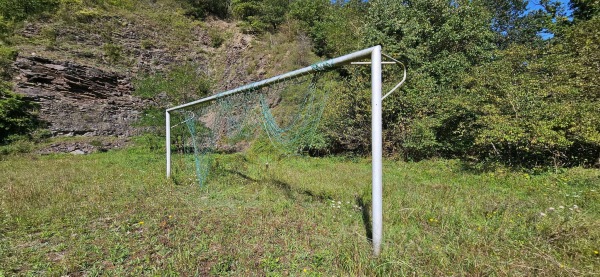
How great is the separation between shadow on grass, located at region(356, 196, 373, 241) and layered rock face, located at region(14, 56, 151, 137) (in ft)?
41.6

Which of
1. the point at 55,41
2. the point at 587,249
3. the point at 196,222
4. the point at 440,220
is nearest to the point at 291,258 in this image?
the point at 196,222

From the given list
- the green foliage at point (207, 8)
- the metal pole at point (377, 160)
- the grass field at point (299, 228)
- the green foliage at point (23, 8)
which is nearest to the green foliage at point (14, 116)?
the green foliage at point (23, 8)

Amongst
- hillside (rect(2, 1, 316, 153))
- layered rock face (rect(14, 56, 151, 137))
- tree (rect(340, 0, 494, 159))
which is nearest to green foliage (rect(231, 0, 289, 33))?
hillside (rect(2, 1, 316, 153))

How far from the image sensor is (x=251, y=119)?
6.38 metres

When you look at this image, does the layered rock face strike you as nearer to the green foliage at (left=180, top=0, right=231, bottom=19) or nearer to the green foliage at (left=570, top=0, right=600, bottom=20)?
the green foliage at (left=180, top=0, right=231, bottom=19)

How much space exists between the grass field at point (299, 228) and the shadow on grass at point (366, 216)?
0.02 meters

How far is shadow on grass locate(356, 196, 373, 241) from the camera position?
281cm

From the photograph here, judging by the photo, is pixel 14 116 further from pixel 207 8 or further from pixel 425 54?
pixel 425 54

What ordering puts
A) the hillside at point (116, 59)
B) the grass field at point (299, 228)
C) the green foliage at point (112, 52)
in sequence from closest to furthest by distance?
the grass field at point (299, 228) → the hillside at point (116, 59) → the green foliage at point (112, 52)

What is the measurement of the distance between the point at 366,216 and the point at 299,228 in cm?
90

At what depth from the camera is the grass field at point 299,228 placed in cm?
215

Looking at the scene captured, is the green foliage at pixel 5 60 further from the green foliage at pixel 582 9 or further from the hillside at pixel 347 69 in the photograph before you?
the green foliage at pixel 582 9

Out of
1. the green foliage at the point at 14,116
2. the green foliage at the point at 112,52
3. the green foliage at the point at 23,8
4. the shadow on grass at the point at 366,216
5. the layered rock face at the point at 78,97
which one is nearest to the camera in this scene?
the shadow on grass at the point at 366,216

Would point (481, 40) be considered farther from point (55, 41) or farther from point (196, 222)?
point (55, 41)
